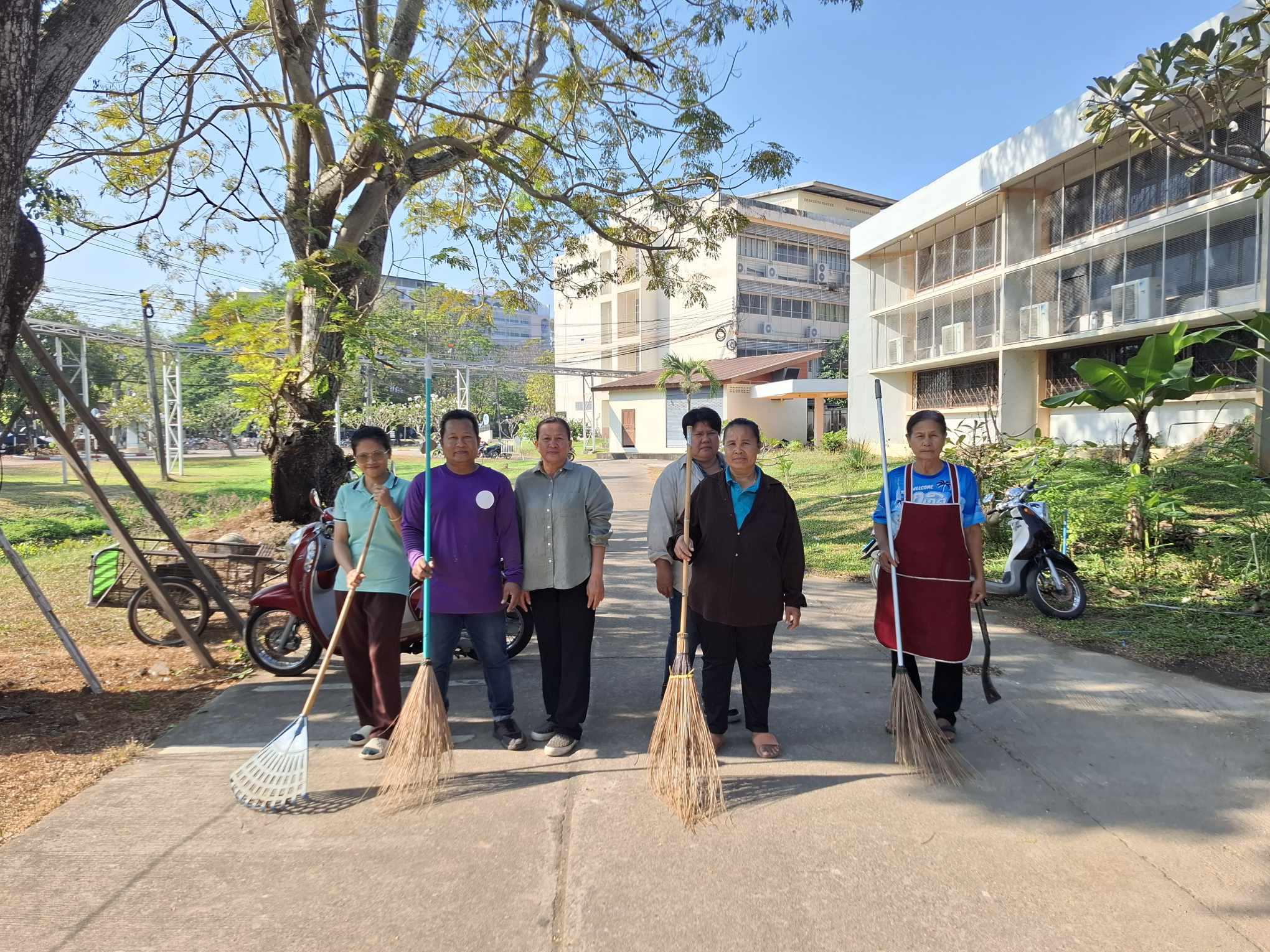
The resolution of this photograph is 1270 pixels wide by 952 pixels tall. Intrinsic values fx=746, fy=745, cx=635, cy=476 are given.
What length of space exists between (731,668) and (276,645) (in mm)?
3129

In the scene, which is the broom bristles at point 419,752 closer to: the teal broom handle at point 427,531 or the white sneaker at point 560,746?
the teal broom handle at point 427,531

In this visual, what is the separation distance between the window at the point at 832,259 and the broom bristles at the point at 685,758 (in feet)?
140

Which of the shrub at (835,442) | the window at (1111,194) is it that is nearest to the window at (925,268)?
the shrub at (835,442)

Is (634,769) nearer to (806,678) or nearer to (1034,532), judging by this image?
(806,678)

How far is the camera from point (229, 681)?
190 inches

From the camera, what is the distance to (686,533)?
3500 mm

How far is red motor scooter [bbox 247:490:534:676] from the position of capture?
4.49 meters

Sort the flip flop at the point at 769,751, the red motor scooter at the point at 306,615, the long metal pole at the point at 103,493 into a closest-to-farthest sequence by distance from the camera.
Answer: the flip flop at the point at 769,751, the long metal pole at the point at 103,493, the red motor scooter at the point at 306,615

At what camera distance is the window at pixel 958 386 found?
19.4 m

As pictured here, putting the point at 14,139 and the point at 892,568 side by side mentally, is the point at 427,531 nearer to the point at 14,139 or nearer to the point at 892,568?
the point at 892,568

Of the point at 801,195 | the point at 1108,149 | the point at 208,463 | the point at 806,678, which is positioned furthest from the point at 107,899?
the point at 801,195

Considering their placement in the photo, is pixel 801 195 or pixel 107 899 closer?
pixel 107 899

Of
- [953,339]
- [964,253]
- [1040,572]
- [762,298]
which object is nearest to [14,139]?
[1040,572]

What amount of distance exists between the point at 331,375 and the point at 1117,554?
27.5 feet
